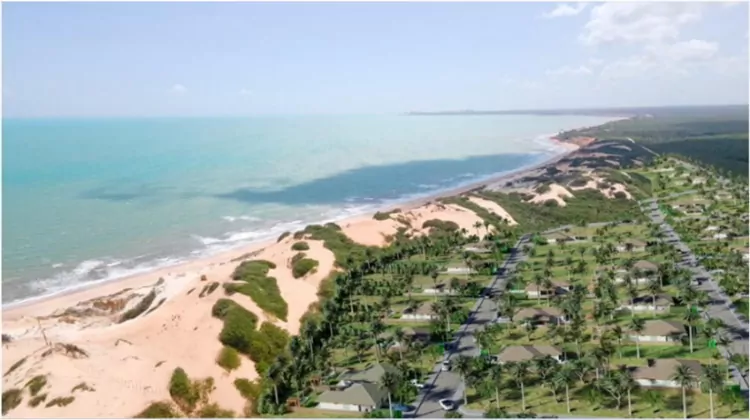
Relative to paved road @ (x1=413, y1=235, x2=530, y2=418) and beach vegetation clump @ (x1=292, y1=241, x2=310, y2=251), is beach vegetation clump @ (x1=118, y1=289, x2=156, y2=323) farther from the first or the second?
paved road @ (x1=413, y1=235, x2=530, y2=418)

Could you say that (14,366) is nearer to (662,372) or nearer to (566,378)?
(566,378)

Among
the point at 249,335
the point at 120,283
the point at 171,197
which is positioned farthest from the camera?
the point at 171,197

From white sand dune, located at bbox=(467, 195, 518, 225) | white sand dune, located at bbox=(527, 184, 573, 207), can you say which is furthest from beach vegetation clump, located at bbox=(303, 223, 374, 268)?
white sand dune, located at bbox=(527, 184, 573, 207)

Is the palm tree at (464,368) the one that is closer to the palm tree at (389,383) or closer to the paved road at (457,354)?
the paved road at (457,354)

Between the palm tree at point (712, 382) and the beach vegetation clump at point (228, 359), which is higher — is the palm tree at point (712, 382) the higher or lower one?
the higher one

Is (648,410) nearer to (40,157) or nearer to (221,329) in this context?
(221,329)

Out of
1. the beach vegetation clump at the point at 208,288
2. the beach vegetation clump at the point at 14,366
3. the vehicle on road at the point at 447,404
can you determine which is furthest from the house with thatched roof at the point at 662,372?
the beach vegetation clump at the point at 14,366

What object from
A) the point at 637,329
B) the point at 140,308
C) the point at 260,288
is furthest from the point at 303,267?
the point at 637,329
